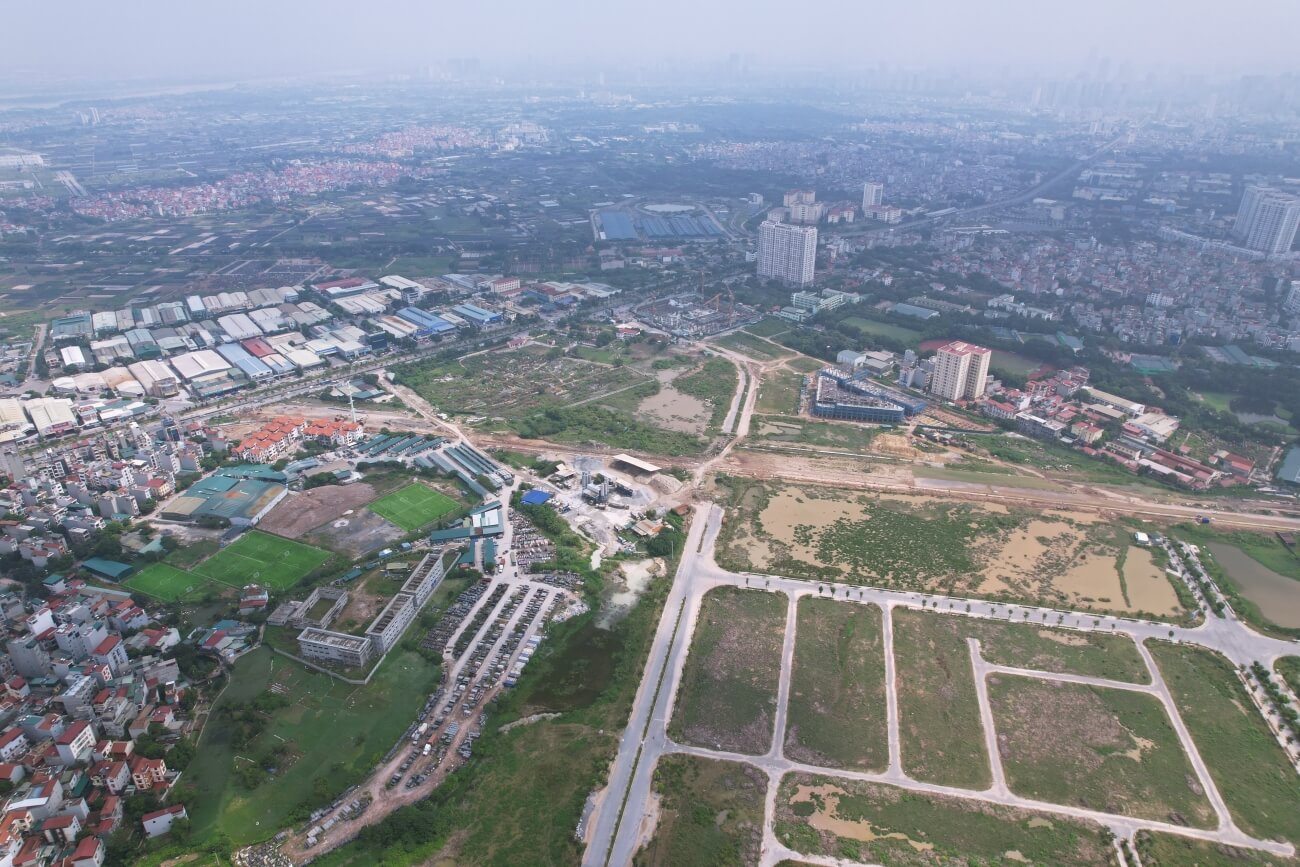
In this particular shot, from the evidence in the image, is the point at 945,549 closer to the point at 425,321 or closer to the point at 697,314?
the point at 697,314

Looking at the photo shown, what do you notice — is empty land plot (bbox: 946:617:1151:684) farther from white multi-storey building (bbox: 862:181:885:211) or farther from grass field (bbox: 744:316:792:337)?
white multi-storey building (bbox: 862:181:885:211)

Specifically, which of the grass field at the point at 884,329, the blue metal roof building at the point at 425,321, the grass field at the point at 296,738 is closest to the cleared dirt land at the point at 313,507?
the grass field at the point at 296,738

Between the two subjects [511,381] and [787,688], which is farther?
[511,381]

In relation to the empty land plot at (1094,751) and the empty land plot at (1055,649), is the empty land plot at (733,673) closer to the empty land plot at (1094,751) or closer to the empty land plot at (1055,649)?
the empty land plot at (1055,649)

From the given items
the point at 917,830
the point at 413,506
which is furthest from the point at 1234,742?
the point at 413,506

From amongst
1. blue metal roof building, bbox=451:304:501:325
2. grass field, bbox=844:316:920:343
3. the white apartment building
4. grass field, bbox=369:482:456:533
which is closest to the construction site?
grass field, bbox=844:316:920:343

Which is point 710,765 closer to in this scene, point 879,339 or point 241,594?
point 241,594
